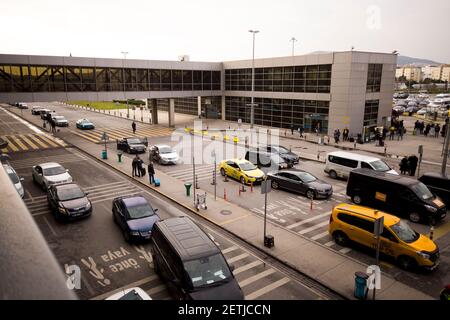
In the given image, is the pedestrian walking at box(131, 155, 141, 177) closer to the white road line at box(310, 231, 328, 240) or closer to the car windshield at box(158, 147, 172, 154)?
the car windshield at box(158, 147, 172, 154)

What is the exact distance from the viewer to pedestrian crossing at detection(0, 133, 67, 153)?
37.1m

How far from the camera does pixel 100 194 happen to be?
21.6 metres

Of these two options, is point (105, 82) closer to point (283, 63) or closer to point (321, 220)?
point (283, 63)

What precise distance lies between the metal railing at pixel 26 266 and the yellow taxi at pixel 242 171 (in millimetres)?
20491

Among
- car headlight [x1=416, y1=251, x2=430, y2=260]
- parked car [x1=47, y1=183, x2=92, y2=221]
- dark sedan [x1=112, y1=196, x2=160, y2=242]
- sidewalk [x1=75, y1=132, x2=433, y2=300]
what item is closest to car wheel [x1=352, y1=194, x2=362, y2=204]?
sidewalk [x1=75, y1=132, x2=433, y2=300]

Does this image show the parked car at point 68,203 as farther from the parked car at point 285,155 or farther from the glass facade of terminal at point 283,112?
the glass facade of terminal at point 283,112

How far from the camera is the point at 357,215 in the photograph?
14164 millimetres

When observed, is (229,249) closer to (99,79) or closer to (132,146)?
(132,146)

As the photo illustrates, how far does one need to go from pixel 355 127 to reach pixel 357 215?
31522mm

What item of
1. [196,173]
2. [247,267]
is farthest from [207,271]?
[196,173]

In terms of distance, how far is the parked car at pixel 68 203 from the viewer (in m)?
16.8

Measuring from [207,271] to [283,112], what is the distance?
42.4m
